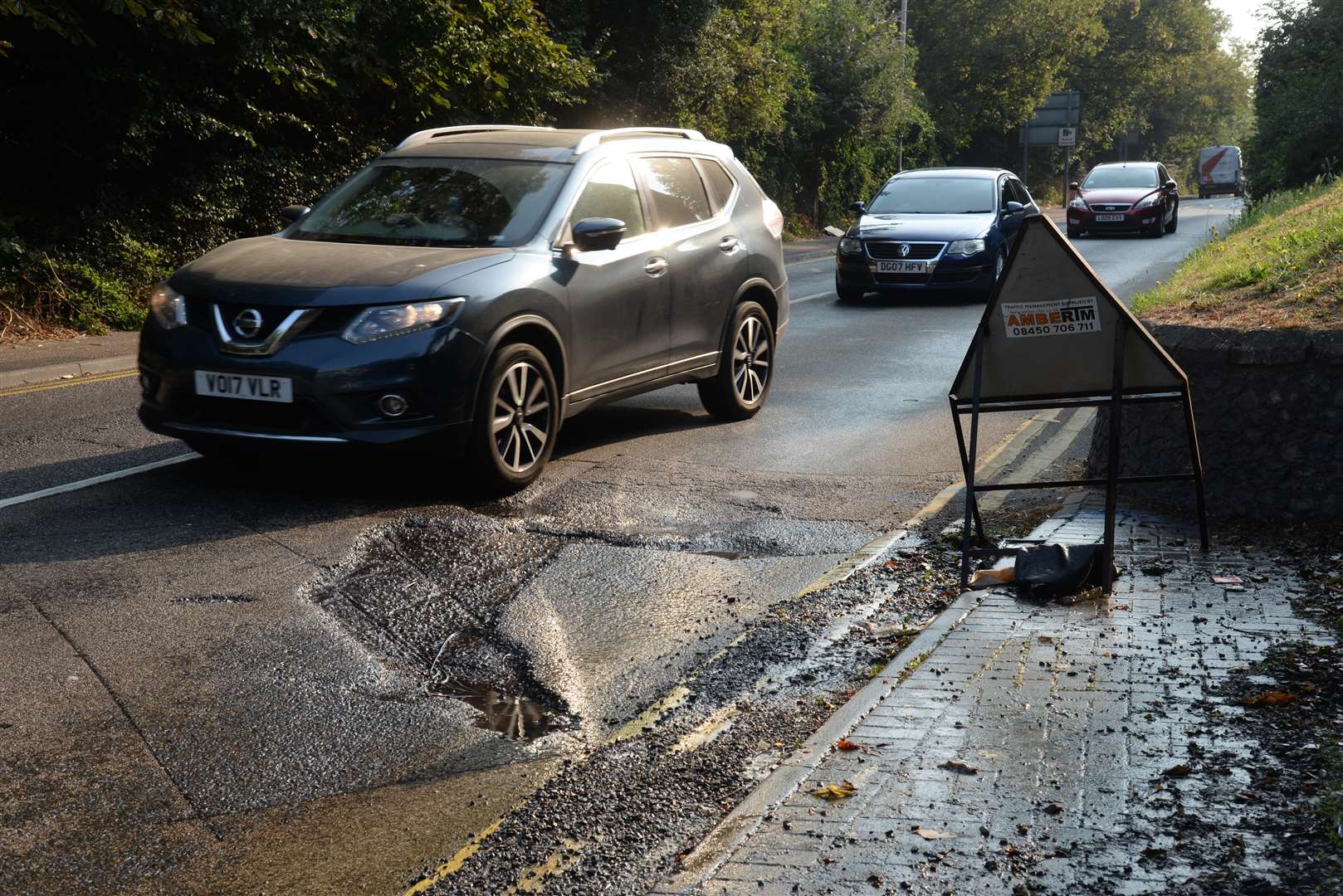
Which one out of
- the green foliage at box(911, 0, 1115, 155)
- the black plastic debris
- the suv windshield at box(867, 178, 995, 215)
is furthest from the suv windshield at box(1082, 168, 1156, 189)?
the black plastic debris

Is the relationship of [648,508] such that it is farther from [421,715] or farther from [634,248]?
[421,715]

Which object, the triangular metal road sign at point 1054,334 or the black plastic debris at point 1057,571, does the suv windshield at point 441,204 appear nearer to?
the triangular metal road sign at point 1054,334

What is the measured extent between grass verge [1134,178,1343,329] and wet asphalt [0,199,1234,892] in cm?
165

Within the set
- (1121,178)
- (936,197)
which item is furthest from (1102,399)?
(1121,178)

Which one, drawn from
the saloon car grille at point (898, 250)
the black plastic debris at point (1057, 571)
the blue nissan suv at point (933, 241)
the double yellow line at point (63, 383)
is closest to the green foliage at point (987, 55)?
the blue nissan suv at point (933, 241)

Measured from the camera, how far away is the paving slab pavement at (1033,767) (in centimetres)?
328

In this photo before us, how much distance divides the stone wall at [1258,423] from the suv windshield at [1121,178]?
29.1 m

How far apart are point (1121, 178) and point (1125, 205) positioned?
6.76ft

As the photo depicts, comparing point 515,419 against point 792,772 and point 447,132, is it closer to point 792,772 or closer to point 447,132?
point 447,132

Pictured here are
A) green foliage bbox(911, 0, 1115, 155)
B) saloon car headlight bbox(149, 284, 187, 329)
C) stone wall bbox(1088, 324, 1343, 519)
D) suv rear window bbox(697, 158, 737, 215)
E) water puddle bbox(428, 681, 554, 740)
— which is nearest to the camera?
water puddle bbox(428, 681, 554, 740)

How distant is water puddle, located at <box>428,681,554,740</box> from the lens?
4.52m

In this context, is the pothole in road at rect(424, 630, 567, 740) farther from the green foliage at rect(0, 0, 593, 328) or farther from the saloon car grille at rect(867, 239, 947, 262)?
the saloon car grille at rect(867, 239, 947, 262)

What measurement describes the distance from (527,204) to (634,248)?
2.50 feet

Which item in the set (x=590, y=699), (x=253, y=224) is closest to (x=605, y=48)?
(x=253, y=224)
